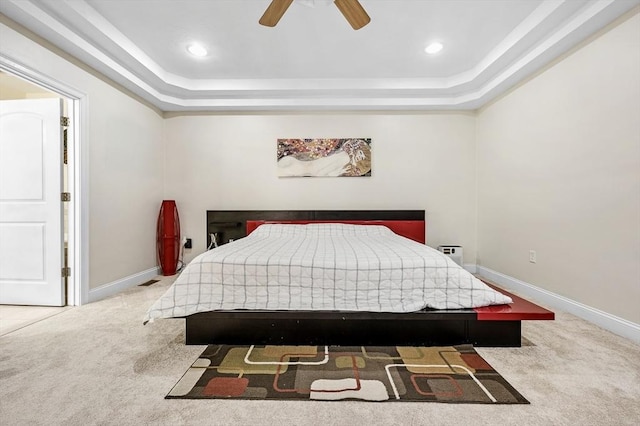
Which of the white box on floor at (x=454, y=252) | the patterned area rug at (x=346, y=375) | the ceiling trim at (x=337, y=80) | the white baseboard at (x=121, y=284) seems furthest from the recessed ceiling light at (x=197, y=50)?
the white box on floor at (x=454, y=252)

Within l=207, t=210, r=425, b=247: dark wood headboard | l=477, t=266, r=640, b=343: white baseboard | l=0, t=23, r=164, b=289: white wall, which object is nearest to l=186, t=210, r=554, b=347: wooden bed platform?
l=477, t=266, r=640, b=343: white baseboard

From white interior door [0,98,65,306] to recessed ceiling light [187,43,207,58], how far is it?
1.37 meters

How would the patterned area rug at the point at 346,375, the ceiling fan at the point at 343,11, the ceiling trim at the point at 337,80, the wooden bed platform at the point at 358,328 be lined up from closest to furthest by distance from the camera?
the patterned area rug at the point at 346,375 < the wooden bed platform at the point at 358,328 < the ceiling fan at the point at 343,11 < the ceiling trim at the point at 337,80

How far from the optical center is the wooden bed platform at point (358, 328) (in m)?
1.92

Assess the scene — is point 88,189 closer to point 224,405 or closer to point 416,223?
point 224,405

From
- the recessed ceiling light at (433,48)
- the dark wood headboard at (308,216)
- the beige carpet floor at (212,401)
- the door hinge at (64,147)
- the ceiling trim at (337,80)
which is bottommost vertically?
the beige carpet floor at (212,401)

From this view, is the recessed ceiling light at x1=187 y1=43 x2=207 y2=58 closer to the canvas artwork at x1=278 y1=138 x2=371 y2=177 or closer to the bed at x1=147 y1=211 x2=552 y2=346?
the canvas artwork at x1=278 y1=138 x2=371 y2=177

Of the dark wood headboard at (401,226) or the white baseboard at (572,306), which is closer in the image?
the white baseboard at (572,306)

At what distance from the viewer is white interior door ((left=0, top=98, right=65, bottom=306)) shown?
9.36 feet

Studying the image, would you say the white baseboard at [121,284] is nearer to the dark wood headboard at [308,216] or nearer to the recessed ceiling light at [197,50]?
the dark wood headboard at [308,216]

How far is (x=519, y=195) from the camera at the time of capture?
11.1ft

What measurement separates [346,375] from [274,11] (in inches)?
97.3

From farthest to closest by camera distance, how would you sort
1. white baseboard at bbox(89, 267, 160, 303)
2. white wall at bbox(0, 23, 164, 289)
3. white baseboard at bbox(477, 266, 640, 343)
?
white baseboard at bbox(89, 267, 160, 303) < white wall at bbox(0, 23, 164, 289) < white baseboard at bbox(477, 266, 640, 343)

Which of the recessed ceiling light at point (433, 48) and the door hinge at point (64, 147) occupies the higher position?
the recessed ceiling light at point (433, 48)
